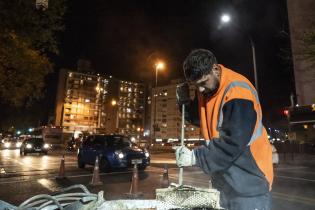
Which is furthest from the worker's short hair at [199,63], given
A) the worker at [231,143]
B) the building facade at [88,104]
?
the building facade at [88,104]

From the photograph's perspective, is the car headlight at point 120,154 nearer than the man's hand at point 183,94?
No

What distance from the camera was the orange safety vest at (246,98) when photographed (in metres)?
2.17

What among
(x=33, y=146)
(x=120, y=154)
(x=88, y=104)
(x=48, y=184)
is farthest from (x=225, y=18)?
(x=88, y=104)

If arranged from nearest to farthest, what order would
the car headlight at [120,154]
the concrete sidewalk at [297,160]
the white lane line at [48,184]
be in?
the white lane line at [48,184]
the car headlight at [120,154]
the concrete sidewalk at [297,160]

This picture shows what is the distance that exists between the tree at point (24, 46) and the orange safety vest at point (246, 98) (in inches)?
564

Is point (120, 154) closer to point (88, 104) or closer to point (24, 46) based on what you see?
point (24, 46)

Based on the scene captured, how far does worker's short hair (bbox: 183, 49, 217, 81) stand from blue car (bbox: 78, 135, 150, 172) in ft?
39.3

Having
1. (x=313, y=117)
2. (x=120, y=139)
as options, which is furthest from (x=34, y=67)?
(x=313, y=117)

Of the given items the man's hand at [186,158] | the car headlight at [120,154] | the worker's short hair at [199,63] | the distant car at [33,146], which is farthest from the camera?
the distant car at [33,146]

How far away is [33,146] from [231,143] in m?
32.5

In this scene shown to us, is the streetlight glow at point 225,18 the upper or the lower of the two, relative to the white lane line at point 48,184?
upper

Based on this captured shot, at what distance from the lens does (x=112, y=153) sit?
1494 cm

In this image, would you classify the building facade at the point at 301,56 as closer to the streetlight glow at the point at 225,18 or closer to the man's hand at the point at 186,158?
the streetlight glow at the point at 225,18

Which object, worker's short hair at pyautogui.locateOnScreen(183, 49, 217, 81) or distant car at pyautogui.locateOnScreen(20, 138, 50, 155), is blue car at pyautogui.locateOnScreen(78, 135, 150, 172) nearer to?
worker's short hair at pyautogui.locateOnScreen(183, 49, 217, 81)
